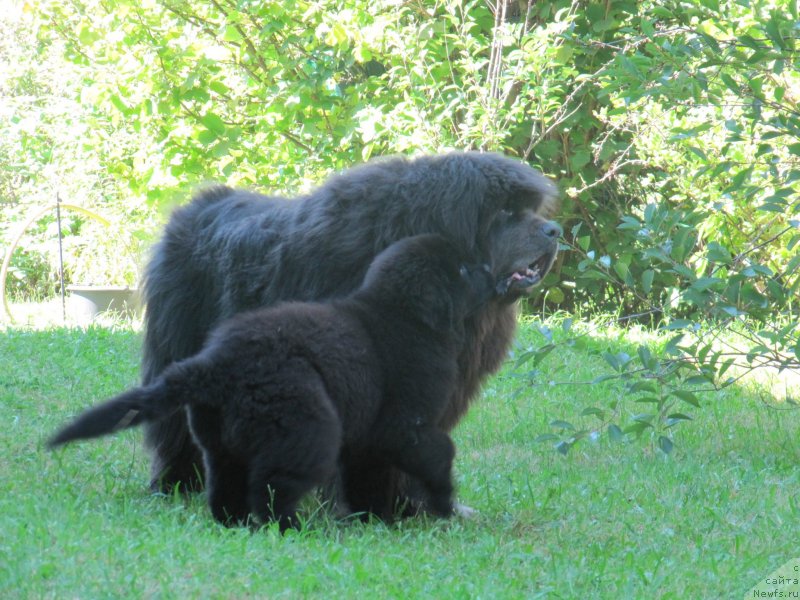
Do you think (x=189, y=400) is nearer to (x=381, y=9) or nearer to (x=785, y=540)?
(x=785, y=540)

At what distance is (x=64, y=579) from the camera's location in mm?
2982

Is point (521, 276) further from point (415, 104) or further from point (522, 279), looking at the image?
point (415, 104)

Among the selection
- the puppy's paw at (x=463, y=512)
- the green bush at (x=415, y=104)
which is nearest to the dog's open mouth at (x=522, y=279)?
the puppy's paw at (x=463, y=512)

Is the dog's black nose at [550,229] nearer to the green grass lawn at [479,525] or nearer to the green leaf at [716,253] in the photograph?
the green leaf at [716,253]

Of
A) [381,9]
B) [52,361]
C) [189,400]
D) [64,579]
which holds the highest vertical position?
[381,9]

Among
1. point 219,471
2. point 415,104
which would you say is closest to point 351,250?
point 219,471

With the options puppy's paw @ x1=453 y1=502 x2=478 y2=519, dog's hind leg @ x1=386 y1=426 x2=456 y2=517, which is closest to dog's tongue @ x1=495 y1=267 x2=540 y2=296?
dog's hind leg @ x1=386 y1=426 x2=456 y2=517

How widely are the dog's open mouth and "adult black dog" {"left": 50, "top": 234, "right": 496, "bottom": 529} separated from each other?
2.9 inches

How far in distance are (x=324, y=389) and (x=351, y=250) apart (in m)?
0.92

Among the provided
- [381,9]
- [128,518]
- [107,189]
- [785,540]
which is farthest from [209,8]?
[785,540]

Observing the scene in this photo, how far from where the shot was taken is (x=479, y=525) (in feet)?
14.3

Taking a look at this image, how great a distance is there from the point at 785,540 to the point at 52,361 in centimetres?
533

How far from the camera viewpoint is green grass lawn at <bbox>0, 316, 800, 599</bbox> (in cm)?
321

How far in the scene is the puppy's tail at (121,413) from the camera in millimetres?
3514
